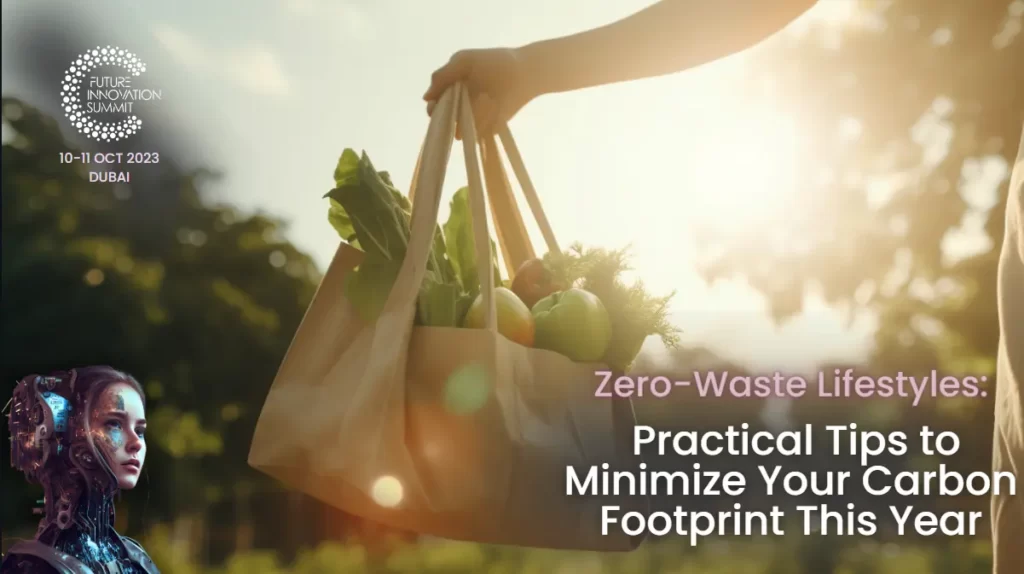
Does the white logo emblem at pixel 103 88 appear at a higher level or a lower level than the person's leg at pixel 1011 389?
higher

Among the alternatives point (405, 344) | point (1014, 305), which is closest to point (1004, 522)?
point (1014, 305)

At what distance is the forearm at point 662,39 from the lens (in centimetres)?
171

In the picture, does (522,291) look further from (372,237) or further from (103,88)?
(103,88)

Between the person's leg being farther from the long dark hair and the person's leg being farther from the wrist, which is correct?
the long dark hair

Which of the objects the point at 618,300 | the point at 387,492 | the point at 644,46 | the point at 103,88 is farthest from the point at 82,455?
the point at 103,88

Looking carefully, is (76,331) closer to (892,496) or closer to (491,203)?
(892,496)

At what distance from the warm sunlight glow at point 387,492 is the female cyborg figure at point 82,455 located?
0.76 metres

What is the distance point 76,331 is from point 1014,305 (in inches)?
336

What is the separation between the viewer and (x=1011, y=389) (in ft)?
4.40

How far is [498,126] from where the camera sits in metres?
1.80

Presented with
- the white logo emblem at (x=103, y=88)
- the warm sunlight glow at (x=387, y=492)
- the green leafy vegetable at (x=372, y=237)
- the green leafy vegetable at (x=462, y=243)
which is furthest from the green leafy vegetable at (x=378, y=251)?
the white logo emblem at (x=103, y=88)

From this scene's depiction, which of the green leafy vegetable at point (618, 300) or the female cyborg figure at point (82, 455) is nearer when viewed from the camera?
the green leafy vegetable at point (618, 300)

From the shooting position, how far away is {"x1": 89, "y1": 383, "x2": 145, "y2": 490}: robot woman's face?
6.77 ft

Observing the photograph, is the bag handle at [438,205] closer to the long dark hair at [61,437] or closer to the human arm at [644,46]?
the human arm at [644,46]
